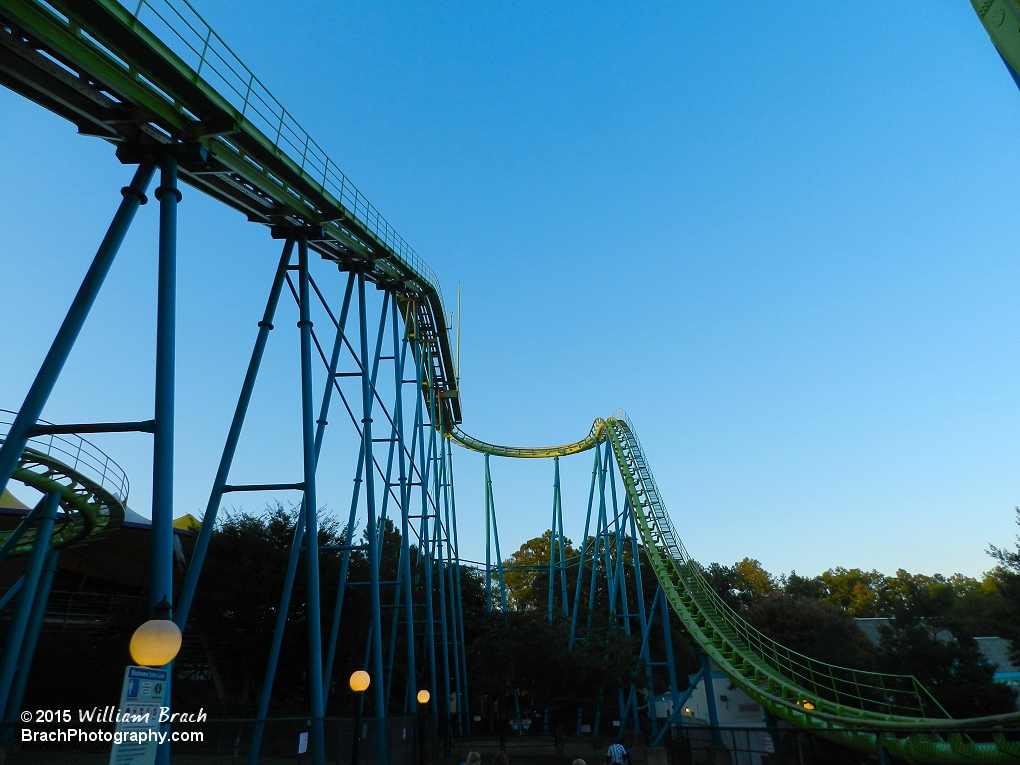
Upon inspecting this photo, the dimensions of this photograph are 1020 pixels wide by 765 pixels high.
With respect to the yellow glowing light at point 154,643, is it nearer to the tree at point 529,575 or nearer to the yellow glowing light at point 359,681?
the yellow glowing light at point 359,681

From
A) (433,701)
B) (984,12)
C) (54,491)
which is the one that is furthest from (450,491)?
(984,12)

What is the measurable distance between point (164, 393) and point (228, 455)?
2.74m

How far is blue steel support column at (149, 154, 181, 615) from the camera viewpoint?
7.19m

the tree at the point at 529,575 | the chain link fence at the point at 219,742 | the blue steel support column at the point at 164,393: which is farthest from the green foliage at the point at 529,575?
the blue steel support column at the point at 164,393

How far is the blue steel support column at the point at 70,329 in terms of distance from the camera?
688 centimetres

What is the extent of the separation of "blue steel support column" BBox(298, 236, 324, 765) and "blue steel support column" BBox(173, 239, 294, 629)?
473mm

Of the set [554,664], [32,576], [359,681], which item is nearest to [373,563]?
[359,681]

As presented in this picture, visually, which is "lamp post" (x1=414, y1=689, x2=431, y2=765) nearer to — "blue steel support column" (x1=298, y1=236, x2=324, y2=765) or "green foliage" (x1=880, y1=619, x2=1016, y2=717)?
"blue steel support column" (x1=298, y1=236, x2=324, y2=765)

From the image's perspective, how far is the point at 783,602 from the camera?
1350 inches

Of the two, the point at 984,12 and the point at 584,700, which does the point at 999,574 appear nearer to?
the point at 584,700

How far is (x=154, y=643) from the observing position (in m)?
4.48

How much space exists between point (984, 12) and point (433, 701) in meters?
20.9

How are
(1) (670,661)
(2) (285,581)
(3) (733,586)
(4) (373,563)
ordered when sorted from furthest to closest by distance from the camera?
(3) (733,586)
(1) (670,661)
(4) (373,563)
(2) (285,581)

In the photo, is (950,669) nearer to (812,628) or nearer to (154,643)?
(812,628)
